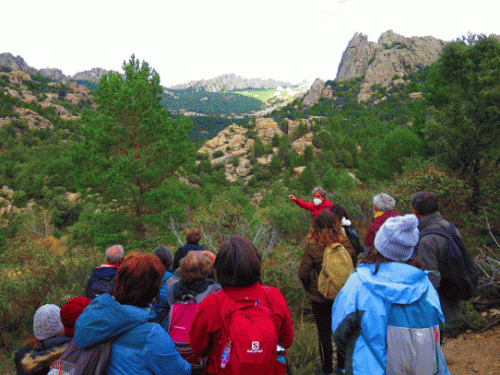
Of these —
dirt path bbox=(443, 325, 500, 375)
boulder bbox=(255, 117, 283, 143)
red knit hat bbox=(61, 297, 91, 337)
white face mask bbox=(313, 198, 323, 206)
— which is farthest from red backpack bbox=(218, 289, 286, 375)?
boulder bbox=(255, 117, 283, 143)

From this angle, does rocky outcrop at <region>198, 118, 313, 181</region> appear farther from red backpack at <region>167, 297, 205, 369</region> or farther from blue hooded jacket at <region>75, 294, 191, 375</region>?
blue hooded jacket at <region>75, 294, 191, 375</region>

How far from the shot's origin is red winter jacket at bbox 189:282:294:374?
155 cm

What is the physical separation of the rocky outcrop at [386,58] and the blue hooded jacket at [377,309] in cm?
10407

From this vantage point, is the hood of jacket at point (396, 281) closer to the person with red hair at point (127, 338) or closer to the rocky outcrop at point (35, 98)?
the person with red hair at point (127, 338)

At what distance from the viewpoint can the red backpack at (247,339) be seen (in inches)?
56.2

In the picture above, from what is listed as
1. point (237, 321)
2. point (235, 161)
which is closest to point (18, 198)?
→ point (235, 161)

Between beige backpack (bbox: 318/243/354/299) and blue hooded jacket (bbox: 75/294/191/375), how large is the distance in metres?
1.60

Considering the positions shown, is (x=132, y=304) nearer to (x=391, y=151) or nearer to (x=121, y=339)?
(x=121, y=339)

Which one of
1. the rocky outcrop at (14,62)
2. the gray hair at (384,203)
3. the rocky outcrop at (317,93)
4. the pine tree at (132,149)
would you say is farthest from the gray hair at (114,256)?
the rocky outcrop at (14,62)

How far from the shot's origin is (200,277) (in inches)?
80.7

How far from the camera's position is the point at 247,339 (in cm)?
144

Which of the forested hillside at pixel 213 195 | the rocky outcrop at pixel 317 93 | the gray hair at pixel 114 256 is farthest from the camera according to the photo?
the rocky outcrop at pixel 317 93

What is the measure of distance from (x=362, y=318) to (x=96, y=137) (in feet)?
37.1

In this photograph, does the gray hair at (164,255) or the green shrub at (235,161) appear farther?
the green shrub at (235,161)
